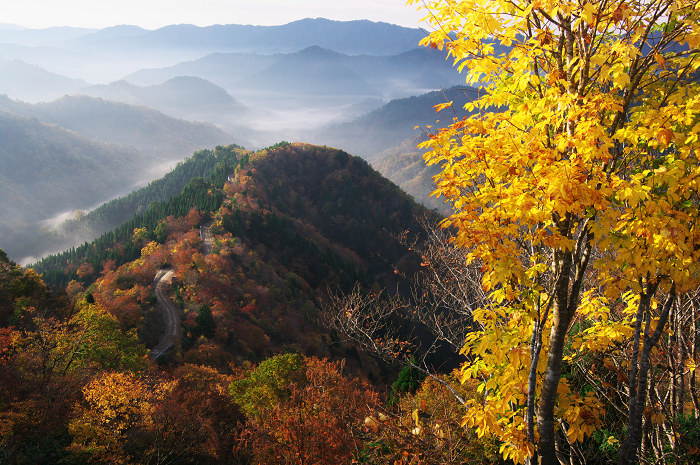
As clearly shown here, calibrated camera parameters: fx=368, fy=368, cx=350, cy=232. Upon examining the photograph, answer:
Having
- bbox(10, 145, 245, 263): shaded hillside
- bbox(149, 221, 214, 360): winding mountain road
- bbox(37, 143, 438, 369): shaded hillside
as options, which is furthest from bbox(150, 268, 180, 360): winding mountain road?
bbox(10, 145, 245, 263): shaded hillside

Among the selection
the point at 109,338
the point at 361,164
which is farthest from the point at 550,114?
the point at 361,164

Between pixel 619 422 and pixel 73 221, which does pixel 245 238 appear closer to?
pixel 619 422

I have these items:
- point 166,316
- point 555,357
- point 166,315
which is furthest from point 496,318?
point 166,315

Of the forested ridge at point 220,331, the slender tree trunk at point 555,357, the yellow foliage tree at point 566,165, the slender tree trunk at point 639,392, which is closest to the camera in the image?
the yellow foliage tree at point 566,165

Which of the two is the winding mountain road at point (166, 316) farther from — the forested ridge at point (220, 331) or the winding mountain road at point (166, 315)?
the forested ridge at point (220, 331)

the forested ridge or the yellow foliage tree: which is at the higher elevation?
the yellow foliage tree

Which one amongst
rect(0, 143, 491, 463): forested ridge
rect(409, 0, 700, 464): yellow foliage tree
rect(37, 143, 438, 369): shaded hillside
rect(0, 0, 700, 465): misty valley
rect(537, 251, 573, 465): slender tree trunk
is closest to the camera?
rect(409, 0, 700, 464): yellow foliage tree

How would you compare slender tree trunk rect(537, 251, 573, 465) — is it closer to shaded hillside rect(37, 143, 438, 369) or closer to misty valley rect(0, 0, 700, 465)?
misty valley rect(0, 0, 700, 465)

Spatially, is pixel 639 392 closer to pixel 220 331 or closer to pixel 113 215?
pixel 220 331

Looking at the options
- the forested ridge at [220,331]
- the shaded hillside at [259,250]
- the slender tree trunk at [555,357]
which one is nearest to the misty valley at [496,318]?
the slender tree trunk at [555,357]
